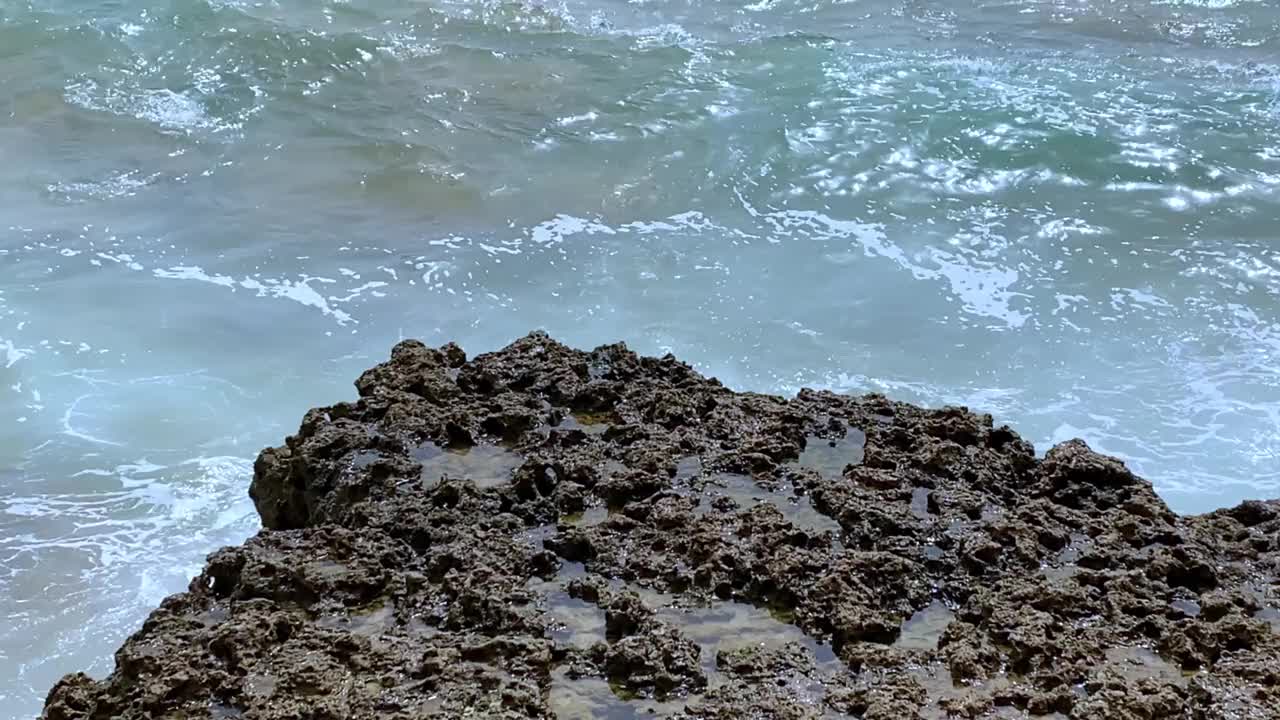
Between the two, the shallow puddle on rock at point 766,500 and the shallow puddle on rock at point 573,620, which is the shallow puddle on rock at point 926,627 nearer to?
the shallow puddle on rock at point 766,500

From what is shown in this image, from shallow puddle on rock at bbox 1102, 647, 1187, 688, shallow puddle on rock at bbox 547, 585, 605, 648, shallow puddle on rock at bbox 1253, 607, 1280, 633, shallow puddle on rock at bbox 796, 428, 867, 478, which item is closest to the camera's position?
shallow puddle on rock at bbox 1102, 647, 1187, 688

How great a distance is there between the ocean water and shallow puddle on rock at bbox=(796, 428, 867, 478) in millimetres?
2790

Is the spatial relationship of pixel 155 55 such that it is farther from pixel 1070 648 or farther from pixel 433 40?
pixel 1070 648

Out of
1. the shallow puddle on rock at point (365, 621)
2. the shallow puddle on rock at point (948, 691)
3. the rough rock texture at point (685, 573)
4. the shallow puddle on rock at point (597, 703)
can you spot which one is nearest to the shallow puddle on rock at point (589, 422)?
the rough rock texture at point (685, 573)

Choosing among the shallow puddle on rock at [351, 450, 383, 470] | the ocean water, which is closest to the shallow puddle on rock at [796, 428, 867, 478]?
the shallow puddle on rock at [351, 450, 383, 470]

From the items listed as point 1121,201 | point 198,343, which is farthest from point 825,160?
point 198,343

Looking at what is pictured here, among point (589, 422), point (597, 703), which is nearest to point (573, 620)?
point (597, 703)

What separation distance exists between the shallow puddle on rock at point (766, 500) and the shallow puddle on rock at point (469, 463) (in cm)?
55

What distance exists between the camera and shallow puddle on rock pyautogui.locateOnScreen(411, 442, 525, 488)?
3.50 meters

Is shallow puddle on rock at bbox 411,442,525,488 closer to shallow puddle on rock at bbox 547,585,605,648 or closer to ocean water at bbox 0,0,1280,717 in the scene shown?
shallow puddle on rock at bbox 547,585,605,648

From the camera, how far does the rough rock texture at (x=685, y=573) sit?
272 cm

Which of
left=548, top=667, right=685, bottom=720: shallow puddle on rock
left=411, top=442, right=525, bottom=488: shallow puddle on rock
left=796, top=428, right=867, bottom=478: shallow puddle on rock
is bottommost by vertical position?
left=548, top=667, right=685, bottom=720: shallow puddle on rock

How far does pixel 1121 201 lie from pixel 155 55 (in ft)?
26.3

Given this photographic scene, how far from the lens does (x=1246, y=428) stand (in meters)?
6.37
